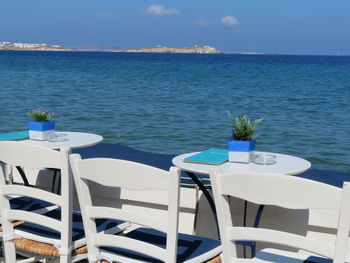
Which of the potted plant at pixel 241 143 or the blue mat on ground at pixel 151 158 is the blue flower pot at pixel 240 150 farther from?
the blue mat on ground at pixel 151 158

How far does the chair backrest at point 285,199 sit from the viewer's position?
1.30m

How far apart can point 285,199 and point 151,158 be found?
191 cm

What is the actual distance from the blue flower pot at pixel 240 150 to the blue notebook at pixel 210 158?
0.05 m

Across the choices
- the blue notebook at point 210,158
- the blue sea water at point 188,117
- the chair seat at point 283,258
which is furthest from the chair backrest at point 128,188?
the blue sea water at point 188,117

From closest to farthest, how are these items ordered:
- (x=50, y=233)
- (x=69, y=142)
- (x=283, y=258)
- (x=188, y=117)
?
(x=283, y=258) → (x=50, y=233) → (x=69, y=142) → (x=188, y=117)

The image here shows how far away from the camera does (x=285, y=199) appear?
1.36 metres

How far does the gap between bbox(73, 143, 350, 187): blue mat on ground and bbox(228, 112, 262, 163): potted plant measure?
1.52 feet

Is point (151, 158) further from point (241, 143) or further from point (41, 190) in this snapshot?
point (41, 190)

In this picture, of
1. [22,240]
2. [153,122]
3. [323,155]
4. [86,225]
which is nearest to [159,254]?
[86,225]

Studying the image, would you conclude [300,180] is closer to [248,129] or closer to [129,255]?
[129,255]

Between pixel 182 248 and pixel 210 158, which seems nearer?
pixel 182 248

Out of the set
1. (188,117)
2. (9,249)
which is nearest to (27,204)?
(9,249)

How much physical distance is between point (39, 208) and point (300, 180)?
4.00ft

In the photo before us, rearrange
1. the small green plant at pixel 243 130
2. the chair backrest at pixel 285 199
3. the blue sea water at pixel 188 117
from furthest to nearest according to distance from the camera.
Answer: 1. the blue sea water at pixel 188 117
2. the small green plant at pixel 243 130
3. the chair backrest at pixel 285 199
